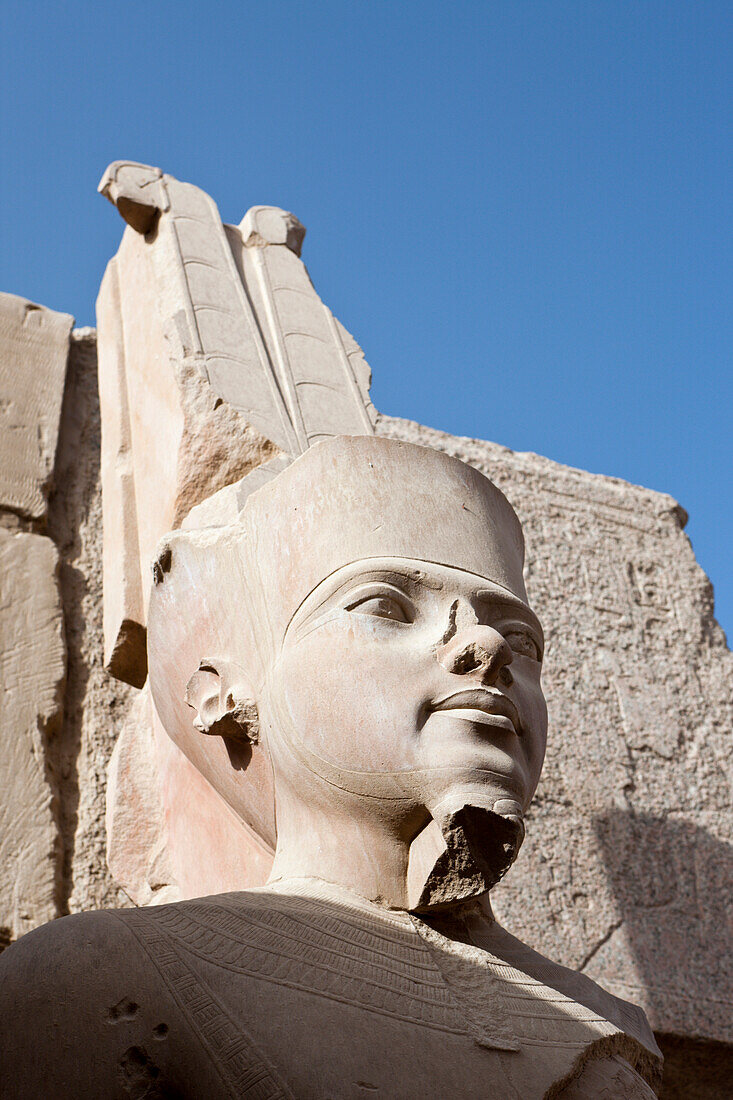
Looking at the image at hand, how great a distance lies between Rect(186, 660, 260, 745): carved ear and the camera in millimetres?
2307

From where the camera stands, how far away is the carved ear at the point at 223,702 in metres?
2.31

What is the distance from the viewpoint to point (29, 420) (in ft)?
11.8

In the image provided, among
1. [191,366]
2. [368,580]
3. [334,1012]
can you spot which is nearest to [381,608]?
[368,580]

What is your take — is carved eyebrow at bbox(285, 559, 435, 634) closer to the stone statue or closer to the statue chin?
the stone statue

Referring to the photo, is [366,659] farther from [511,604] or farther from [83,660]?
[83,660]

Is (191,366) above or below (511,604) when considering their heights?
above

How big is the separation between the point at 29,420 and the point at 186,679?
1.39 meters

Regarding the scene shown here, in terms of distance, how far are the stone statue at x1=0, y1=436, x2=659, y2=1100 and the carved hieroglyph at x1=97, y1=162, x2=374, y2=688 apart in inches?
20.4

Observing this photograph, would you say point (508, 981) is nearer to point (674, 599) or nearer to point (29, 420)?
point (29, 420)

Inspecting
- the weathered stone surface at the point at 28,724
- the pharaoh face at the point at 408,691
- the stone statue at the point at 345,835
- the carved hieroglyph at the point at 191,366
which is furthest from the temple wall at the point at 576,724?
the pharaoh face at the point at 408,691

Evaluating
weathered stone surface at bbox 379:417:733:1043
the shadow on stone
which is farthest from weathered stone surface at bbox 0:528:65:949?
the shadow on stone

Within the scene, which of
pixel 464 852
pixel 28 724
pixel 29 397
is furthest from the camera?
pixel 29 397

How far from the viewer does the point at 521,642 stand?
2340 mm

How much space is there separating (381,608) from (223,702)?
376mm
